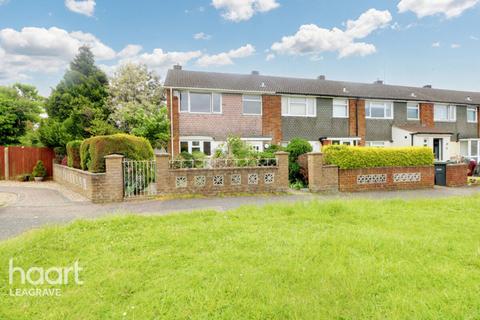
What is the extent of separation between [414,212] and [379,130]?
16.4m

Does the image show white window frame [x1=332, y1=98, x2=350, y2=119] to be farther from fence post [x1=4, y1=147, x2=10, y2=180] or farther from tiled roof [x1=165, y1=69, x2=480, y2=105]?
fence post [x1=4, y1=147, x2=10, y2=180]

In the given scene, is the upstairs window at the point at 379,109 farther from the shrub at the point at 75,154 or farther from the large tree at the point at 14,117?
the large tree at the point at 14,117

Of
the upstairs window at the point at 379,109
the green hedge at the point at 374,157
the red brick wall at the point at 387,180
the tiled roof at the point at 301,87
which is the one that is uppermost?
the tiled roof at the point at 301,87

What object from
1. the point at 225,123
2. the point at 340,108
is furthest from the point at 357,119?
the point at 225,123

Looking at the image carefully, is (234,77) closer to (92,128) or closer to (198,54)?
(198,54)

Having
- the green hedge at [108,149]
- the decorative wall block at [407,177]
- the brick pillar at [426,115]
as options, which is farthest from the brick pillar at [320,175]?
the brick pillar at [426,115]

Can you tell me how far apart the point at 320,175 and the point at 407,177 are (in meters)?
3.99

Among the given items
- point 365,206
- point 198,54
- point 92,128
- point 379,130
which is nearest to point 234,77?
point 198,54

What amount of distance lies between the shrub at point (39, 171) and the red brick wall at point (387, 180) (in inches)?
707

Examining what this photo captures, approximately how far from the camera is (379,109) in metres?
21.2

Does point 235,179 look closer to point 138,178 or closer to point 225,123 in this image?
point 138,178

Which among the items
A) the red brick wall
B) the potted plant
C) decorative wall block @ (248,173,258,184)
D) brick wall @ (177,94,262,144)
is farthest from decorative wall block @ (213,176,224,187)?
the potted plant

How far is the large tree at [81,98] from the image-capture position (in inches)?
717

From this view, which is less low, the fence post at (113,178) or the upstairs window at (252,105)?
the upstairs window at (252,105)
